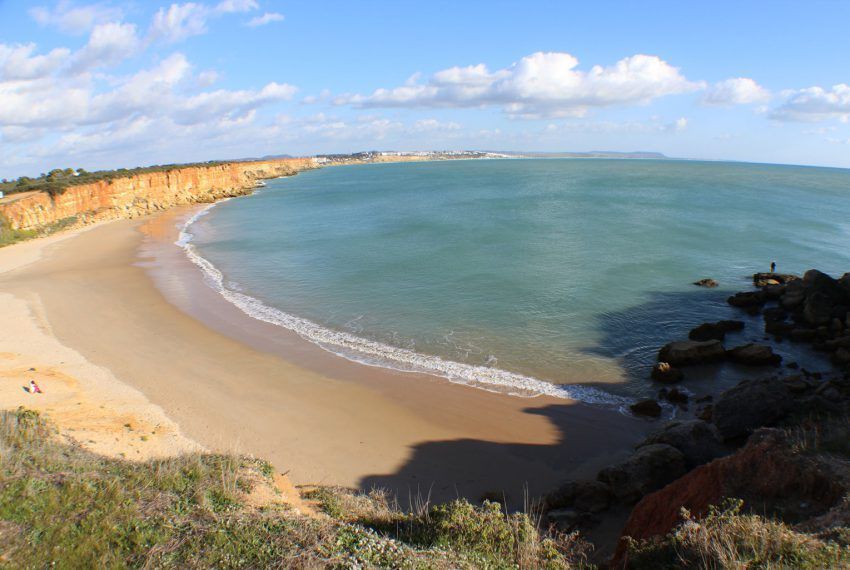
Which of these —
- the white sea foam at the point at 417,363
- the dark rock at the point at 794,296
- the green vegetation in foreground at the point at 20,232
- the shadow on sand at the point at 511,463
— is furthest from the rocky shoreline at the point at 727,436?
the green vegetation in foreground at the point at 20,232

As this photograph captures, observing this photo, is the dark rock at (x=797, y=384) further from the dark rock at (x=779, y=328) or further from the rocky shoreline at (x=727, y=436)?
the dark rock at (x=779, y=328)

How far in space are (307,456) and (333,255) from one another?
2390cm

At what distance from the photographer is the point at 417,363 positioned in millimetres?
16859

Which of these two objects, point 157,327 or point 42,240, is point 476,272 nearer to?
point 157,327

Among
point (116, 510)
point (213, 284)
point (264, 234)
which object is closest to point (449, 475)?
point (116, 510)

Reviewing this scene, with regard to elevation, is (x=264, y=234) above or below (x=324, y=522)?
above

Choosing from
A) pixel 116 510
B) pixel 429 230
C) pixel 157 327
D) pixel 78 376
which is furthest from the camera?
pixel 429 230

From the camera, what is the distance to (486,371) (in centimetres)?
1614

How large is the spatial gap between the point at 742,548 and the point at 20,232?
50033 millimetres

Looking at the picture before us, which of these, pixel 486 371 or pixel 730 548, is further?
pixel 486 371

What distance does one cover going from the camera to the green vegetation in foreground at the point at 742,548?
528 cm

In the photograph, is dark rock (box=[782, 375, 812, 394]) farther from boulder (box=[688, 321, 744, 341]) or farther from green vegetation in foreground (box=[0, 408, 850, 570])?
green vegetation in foreground (box=[0, 408, 850, 570])

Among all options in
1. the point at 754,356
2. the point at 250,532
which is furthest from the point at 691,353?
the point at 250,532

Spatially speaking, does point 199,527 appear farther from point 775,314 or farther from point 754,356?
point 775,314
